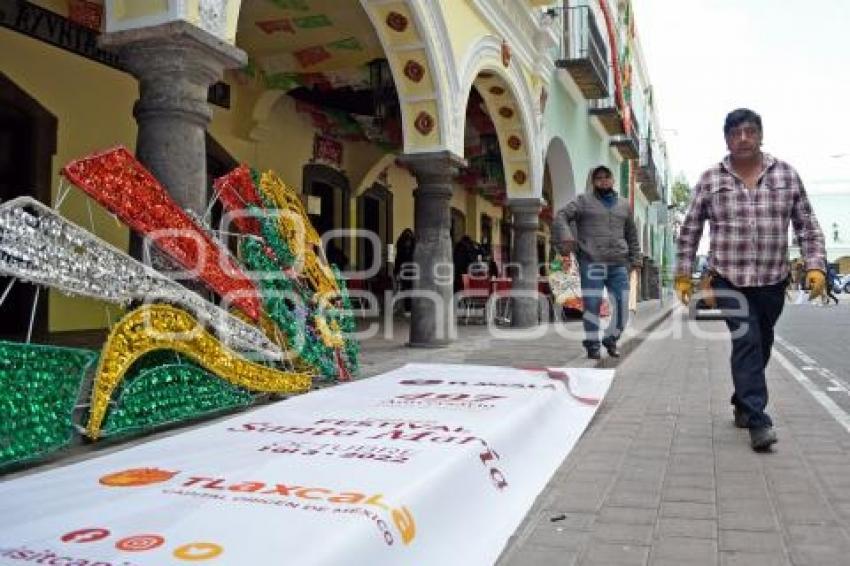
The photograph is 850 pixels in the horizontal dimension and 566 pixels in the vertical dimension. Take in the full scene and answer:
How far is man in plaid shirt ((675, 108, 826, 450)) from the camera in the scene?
14.3 ft

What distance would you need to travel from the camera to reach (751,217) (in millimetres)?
4398

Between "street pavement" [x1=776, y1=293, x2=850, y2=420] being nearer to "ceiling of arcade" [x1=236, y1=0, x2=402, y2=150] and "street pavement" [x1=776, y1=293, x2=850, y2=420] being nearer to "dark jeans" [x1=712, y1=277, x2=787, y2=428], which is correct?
"dark jeans" [x1=712, y1=277, x2=787, y2=428]

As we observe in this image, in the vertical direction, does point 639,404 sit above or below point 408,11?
below

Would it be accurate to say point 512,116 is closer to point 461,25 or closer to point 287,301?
point 461,25

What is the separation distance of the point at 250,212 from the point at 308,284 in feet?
2.43

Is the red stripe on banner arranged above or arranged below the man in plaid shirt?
below

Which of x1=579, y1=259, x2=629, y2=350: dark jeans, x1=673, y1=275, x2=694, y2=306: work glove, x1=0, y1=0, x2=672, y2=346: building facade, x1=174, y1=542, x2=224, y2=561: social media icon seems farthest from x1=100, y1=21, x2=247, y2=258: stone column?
x1=579, y1=259, x2=629, y2=350: dark jeans

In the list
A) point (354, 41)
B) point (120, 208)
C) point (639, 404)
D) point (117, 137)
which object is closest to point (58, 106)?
point (117, 137)

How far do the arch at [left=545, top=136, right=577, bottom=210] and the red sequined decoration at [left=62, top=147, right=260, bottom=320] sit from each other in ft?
42.2

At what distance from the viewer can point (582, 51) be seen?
52.9 ft

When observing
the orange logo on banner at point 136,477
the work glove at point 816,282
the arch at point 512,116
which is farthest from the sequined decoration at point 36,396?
the arch at point 512,116

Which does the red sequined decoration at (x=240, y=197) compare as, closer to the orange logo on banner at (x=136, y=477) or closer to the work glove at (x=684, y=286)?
the orange logo on banner at (x=136, y=477)

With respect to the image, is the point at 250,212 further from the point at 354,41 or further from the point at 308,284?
the point at 354,41

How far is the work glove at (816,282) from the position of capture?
4391 millimetres
